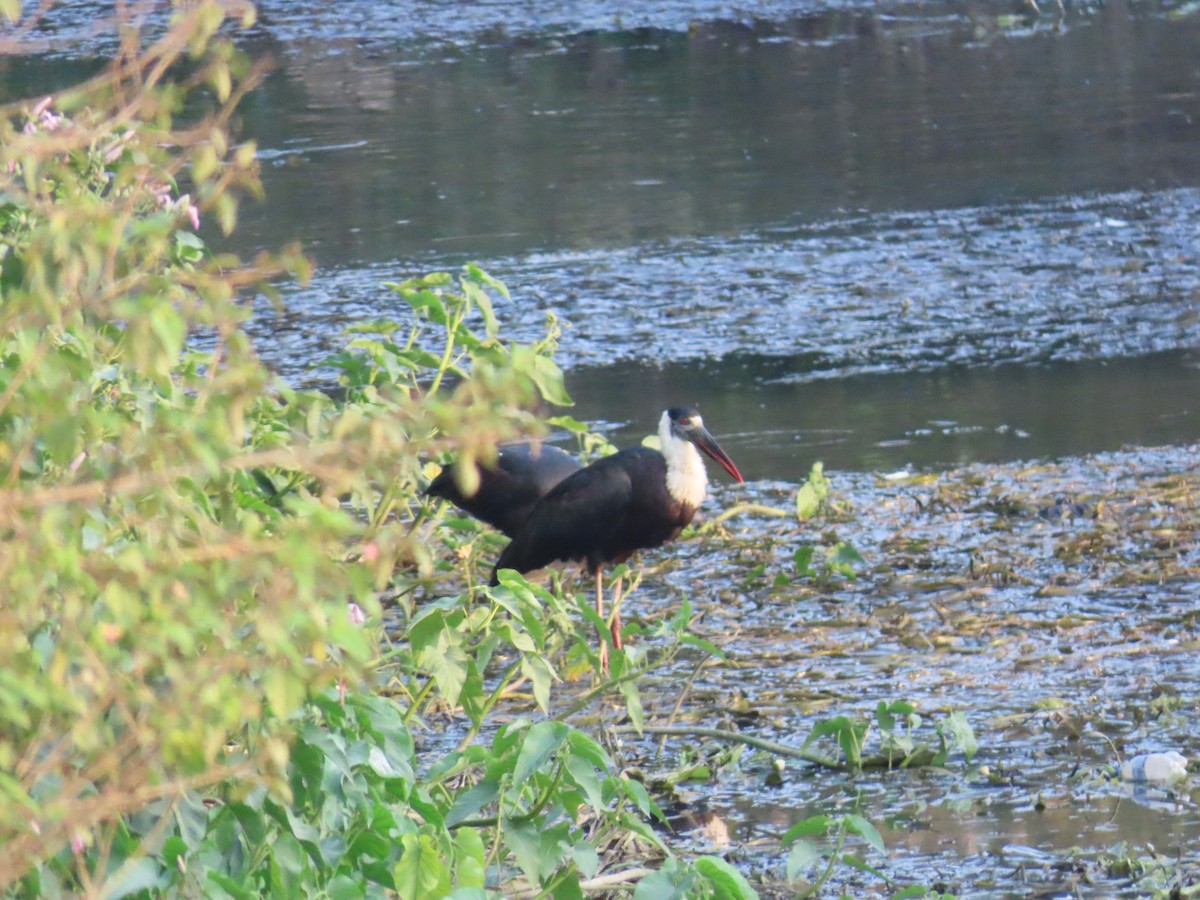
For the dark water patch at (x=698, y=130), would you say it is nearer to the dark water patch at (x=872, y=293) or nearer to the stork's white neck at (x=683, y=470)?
the dark water patch at (x=872, y=293)

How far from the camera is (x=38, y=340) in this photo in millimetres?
2527

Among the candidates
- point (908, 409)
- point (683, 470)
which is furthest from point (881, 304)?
point (683, 470)

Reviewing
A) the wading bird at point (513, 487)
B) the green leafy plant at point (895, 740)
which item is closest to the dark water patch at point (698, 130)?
A: the wading bird at point (513, 487)

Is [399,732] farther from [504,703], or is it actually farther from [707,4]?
[707,4]

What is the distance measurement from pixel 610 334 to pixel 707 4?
553 inches

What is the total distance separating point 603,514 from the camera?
625cm

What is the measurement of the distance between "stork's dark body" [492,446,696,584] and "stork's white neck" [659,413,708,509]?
0.07 feet

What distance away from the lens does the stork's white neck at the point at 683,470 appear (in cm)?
627

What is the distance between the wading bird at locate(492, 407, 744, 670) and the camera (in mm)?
6230

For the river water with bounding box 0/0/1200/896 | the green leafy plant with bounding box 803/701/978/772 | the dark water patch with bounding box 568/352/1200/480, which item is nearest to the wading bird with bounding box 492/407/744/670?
the river water with bounding box 0/0/1200/896

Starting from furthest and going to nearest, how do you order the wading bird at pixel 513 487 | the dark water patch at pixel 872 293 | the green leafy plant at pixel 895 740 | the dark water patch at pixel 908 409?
the dark water patch at pixel 872 293, the dark water patch at pixel 908 409, the wading bird at pixel 513 487, the green leafy plant at pixel 895 740

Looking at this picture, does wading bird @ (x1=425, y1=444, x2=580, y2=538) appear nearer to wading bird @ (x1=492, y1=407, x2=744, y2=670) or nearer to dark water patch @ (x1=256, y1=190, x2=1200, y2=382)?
wading bird @ (x1=492, y1=407, x2=744, y2=670)

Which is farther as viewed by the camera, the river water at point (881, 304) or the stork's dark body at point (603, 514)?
the stork's dark body at point (603, 514)

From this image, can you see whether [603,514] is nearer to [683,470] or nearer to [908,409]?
[683,470]
